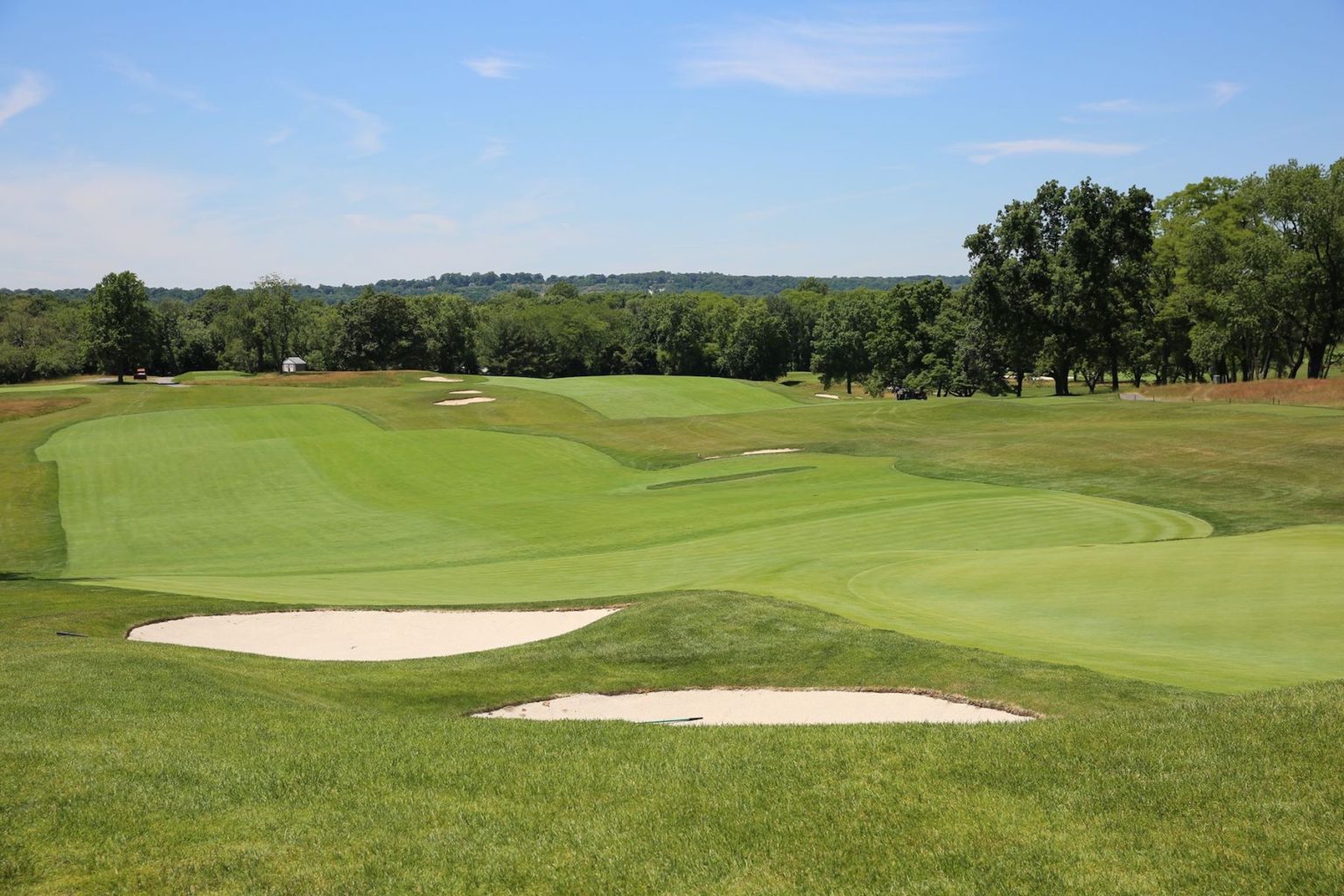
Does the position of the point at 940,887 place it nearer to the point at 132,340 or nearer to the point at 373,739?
the point at 373,739

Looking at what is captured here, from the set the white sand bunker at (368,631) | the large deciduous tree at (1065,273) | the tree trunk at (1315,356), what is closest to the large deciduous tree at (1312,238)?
the tree trunk at (1315,356)

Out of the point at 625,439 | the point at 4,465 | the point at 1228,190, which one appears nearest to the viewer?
the point at 4,465

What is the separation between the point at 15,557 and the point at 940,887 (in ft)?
118

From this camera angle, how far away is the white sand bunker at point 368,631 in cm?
1927

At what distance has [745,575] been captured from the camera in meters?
24.1

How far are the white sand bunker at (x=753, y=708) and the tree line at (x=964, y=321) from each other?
6663 cm

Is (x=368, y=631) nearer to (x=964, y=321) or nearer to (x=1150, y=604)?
(x=1150, y=604)

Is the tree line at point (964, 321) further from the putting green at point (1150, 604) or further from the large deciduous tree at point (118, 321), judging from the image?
the putting green at point (1150, 604)

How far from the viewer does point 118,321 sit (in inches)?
4018

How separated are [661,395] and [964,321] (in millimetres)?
33722

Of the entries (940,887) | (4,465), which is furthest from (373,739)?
(4,465)

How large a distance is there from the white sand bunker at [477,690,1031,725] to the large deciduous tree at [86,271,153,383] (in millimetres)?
102794

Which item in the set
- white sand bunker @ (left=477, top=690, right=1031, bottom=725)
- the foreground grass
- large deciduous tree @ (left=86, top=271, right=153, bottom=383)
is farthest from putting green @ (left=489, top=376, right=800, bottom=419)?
the foreground grass

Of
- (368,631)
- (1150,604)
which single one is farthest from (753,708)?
(368,631)
